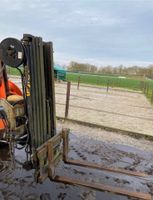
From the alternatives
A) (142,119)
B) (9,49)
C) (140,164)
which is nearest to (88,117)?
(142,119)

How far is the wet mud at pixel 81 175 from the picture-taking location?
3758 mm

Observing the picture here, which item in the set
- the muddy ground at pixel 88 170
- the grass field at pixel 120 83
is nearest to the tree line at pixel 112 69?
the grass field at pixel 120 83

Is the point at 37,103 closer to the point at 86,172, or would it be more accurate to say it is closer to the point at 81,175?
the point at 81,175

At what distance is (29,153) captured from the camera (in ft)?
12.2

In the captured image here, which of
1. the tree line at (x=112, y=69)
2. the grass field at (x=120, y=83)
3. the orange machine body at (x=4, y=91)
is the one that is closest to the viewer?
the orange machine body at (x=4, y=91)

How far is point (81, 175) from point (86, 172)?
6.4 inches

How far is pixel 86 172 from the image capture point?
15.0 feet

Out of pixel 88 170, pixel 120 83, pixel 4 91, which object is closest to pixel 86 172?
pixel 88 170

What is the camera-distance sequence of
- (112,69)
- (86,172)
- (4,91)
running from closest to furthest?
(4,91) < (86,172) < (112,69)

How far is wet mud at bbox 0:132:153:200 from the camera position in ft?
12.3

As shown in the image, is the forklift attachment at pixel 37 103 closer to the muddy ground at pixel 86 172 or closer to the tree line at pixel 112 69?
the muddy ground at pixel 86 172

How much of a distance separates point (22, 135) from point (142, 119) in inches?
283

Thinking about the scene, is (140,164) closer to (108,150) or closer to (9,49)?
(108,150)

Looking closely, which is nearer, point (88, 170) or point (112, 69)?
point (88, 170)
